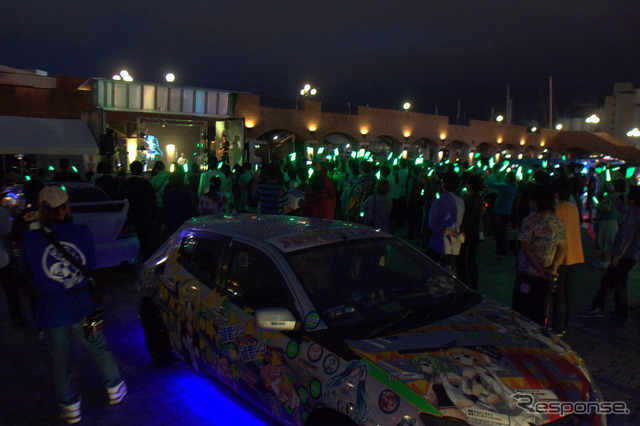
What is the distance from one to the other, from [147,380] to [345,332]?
98.2 inches

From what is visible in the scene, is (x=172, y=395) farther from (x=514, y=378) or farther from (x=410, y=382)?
(x=514, y=378)

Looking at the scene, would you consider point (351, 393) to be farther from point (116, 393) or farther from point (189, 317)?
point (116, 393)

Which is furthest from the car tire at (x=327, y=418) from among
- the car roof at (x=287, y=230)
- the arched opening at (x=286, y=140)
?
the arched opening at (x=286, y=140)

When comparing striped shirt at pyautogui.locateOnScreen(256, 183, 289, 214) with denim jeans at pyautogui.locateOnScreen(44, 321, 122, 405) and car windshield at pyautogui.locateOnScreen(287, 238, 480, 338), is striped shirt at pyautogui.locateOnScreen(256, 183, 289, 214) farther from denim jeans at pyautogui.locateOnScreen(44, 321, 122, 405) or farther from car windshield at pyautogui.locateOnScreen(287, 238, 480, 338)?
denim jeans at pyautogui.locateOnScreen(44, 321, 122, 405)

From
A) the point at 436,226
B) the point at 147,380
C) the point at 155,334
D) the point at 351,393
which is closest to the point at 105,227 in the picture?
the point at 155,334

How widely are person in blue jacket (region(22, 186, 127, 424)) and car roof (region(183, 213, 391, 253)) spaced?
107cm

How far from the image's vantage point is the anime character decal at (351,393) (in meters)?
2.47

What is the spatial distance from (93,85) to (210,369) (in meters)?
18.0

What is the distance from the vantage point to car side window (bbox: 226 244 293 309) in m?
3.27

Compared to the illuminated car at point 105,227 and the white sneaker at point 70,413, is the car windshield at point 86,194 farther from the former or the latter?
the white sneaker at point 70,413

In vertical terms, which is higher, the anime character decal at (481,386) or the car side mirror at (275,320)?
the car side mirror at (275,320)

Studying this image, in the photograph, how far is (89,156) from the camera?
18719 mm

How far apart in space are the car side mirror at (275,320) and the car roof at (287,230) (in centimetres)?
57

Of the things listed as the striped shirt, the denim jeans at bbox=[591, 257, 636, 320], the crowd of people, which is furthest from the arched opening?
the denim jeans at bbox=[591, 257, 636, 320]
